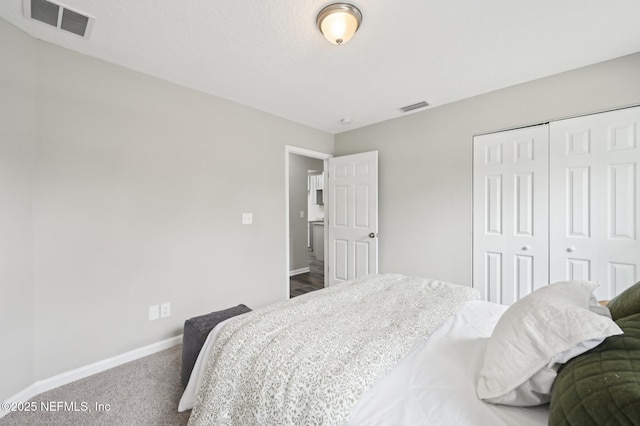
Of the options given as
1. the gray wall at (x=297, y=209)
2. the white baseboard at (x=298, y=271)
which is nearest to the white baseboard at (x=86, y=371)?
the white baseboard at (x=298, y=271)

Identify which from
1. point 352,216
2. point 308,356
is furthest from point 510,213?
point 308,356

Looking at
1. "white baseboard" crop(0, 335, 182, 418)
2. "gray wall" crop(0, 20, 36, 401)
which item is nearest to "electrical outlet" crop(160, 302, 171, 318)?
"white baseboard" crop(0, 335, 182, 418)

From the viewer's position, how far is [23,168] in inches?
66.2

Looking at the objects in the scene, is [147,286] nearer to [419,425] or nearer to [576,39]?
[419,425]

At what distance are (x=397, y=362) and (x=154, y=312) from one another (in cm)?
217

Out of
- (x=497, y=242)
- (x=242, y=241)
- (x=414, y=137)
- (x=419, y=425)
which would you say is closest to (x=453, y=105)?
(x=414, y=137)

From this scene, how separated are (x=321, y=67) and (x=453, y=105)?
5.35ft

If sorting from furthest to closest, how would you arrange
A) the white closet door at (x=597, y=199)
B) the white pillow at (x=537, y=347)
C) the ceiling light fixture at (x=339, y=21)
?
1. the white closet door at (x=597, y=199)
2. the ceiling light fixture at (x=339, y=21)
3. the white pillow at (x=537, y=347)

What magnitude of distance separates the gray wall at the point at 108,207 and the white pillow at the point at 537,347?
2457mm

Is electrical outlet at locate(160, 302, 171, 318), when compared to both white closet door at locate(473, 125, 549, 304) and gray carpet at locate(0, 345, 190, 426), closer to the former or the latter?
gray carpet at locate(0, 345, 190, 426)

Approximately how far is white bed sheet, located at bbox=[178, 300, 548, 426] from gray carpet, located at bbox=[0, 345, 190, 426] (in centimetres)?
132

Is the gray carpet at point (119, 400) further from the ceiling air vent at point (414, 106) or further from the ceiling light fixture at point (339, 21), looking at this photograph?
the ceiling air vent at point (414, 106)

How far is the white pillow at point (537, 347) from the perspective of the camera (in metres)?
0.74

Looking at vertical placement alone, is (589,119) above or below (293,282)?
above
